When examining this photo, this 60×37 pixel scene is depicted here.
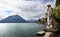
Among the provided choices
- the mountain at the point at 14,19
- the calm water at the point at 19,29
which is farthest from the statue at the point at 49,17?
the mountain at the point at 14,19

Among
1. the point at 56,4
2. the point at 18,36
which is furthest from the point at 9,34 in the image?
the point at 56,4

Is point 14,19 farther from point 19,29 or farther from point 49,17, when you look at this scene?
point 49,17

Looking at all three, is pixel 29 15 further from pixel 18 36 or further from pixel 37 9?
pixel 18 36

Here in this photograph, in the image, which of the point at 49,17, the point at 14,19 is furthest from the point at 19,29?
the point at 49,17

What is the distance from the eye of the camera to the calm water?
14.7 ft

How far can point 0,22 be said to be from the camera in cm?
453

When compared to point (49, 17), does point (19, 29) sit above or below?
below

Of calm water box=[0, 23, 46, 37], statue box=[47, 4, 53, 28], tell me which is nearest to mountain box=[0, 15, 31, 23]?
calm water box=[0, 23, 46, 37]

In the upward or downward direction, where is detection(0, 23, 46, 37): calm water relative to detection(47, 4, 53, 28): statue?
downward

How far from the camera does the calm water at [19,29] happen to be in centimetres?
447

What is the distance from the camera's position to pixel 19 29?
14.8 ft

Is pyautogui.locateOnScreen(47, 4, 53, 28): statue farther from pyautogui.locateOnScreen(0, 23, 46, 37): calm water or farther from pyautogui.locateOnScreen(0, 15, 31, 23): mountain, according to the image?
pyautogui.locateOnScreen(0, 15, 31, 23): mountain

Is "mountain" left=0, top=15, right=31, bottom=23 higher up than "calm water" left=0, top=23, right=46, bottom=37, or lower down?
higher up

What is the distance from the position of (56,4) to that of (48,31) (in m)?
0.82
